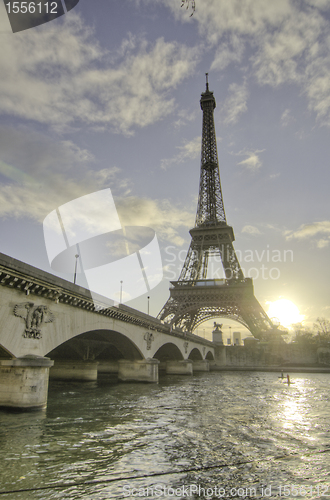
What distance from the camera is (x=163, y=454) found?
1016 centimetres

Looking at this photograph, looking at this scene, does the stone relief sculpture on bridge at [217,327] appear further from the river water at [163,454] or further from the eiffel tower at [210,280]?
the river water at [163,454]

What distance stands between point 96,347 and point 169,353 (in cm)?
1728

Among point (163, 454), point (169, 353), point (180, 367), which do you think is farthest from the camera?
point (180, 367)

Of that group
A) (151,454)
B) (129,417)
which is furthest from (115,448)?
(129,417)

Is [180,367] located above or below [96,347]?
below

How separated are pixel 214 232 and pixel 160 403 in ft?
188

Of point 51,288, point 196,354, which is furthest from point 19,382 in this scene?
point 196,354

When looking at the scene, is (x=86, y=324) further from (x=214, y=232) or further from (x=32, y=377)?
(x=214, y=232)

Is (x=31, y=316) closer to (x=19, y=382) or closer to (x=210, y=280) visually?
(x=19, y=382)

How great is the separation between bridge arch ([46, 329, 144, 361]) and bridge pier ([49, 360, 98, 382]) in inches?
32.3

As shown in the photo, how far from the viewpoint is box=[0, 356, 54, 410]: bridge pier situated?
1525 centimetres

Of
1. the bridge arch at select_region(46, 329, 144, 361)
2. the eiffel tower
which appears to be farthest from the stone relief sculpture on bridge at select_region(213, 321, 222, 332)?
the bridge arch at select_region(46, 329, 144, 361)

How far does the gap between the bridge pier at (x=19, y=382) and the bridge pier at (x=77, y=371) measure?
23667 millimetres

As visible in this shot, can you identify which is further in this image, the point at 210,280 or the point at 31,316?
the point at 210,280
